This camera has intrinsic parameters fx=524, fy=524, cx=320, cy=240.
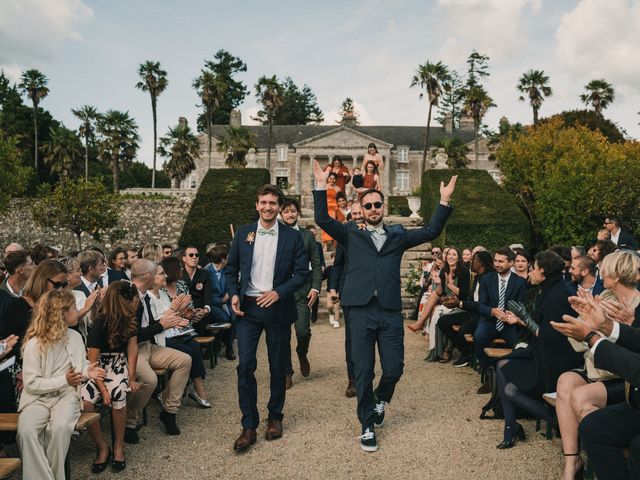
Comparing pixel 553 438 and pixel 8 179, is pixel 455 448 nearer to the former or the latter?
pixel 553 438

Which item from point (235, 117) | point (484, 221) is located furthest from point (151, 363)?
point (235, 117)

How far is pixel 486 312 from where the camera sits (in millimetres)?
6703

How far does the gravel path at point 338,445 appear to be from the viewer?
4258mm

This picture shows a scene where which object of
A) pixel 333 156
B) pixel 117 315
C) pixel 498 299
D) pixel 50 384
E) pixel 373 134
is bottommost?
pixel 50 384

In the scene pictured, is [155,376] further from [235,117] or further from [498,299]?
[235,117]

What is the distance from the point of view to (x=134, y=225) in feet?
93.1

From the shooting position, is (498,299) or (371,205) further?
(498,299)

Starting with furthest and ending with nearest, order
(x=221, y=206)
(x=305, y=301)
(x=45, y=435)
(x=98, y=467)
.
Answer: (x=221, y=206) < (x=305, y=301) < (x=98, y=467) < (x=45, y=435)

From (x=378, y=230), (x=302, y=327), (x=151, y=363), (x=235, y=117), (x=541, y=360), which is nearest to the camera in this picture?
(x=541, y=360)

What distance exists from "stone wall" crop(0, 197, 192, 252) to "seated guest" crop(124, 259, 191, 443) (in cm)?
2302

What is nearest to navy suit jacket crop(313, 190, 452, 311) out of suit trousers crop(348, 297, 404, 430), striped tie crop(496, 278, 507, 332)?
suit trousers crop(348, 297, 404, 430)

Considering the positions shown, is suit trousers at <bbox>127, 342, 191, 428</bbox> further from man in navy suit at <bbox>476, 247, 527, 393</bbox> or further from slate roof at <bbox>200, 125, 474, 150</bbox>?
slate roof at <bbox>200, 125, 474, 150</bbox>

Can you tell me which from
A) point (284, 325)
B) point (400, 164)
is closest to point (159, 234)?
point (284, 325)

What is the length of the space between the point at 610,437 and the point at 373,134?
55.8 metres
